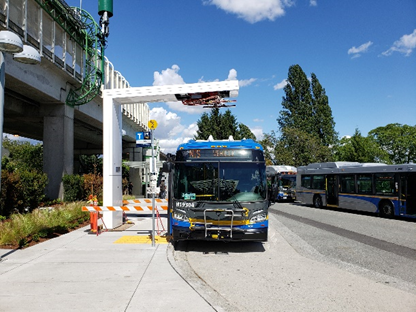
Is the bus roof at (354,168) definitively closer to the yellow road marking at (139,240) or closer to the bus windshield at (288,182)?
the bus windshield at (288,182)

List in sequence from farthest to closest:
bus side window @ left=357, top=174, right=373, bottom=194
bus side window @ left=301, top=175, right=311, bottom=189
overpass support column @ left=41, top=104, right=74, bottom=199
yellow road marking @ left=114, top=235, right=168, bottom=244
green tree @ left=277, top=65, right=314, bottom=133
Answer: green tree @ left=277, top=65, right=314, bottom=133
bus side window @ left=301, top=175, right=311, bottom=189
overpass support column @ left=41, top=104, right=74, bottom=199
bus side window @ left=357, top=174, right=373, bottom=194
yellow road marking @ left=114, top=235, right=168, bottom=244

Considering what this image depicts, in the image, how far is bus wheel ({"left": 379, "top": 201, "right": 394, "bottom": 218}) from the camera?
16797 millimetres

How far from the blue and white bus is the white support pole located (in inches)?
139

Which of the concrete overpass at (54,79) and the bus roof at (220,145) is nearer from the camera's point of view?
the bus roof at (220,145)

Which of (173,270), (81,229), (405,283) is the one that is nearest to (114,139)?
(81,229)

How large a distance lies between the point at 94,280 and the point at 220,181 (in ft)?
12.8

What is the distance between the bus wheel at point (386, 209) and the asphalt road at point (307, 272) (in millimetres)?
5699

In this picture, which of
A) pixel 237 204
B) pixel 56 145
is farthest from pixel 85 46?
pixel 237 204

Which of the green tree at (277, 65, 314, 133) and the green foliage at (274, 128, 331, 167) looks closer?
the green foliage at (274, 128, 331, 167)

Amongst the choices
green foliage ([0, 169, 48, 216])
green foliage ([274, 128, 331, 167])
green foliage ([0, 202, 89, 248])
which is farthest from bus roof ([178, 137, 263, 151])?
green foliage ([274, 128, 331, 167])

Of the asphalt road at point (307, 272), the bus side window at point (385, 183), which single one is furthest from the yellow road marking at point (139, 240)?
the bus side window at point (385, 183)

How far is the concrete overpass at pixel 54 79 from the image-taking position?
15805 millimetres

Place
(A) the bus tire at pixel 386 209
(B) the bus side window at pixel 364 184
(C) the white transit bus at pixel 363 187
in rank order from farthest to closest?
(B) the bus side window at pixel 364 184 → (A) the bus tire at pixel 386 209 → (C) the white transit bus at pixel 363 187

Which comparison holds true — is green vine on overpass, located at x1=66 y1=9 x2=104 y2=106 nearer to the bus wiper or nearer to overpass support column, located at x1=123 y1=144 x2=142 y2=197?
the bus wiper
